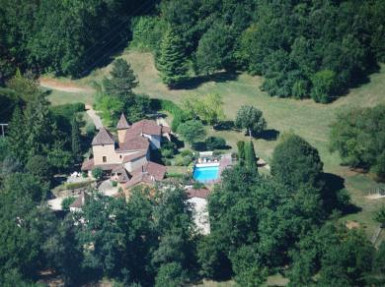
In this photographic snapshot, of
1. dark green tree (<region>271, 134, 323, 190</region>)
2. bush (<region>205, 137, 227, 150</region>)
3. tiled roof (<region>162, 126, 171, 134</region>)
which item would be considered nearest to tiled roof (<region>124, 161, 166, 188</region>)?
tiled roof (<region>162, 126, 171, 134</region>)

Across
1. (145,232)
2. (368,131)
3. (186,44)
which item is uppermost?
(186,44)

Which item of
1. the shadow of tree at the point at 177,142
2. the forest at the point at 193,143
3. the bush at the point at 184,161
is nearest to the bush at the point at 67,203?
the forest at the point at 193,143

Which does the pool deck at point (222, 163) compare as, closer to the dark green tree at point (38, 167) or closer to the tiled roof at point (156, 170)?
the tiled roof at point (156, 170)

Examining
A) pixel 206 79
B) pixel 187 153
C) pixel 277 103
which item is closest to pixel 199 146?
pixel 187 153

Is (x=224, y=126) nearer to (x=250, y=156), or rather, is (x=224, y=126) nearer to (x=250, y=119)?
(x=250, y=119)

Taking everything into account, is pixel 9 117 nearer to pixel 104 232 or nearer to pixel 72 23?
pixel 72 23

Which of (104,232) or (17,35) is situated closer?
(104,232)

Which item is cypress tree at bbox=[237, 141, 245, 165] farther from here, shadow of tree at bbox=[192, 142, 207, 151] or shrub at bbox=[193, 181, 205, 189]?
shrub at bbox=[193, 181, 205, 189]

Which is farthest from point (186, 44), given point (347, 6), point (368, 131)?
point (368, 131)
